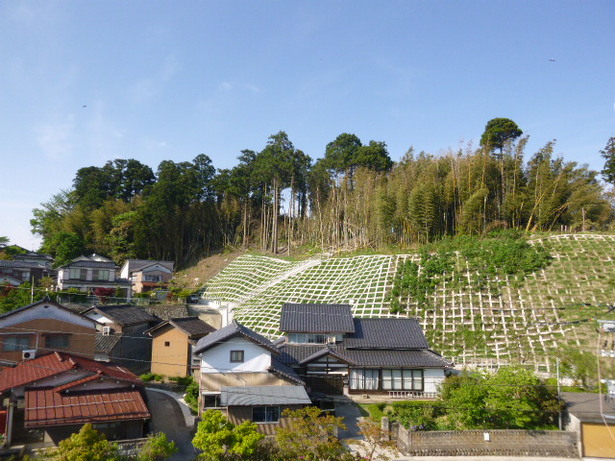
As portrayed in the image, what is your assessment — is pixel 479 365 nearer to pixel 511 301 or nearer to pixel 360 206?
pixel 511 301

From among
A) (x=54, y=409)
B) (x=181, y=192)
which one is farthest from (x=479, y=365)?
(x=181, y=192)

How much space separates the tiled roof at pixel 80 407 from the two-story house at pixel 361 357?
21.8 ft

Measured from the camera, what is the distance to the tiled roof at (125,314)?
23375mm

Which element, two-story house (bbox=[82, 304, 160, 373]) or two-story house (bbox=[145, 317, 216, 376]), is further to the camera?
two-story house (bbox=[82, 304, 160, 373])

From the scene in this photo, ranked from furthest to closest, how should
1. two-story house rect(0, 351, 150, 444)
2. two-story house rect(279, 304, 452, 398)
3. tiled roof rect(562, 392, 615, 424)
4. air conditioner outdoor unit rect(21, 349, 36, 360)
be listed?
1. two-story house rect(279, 304, 452, 398)
2. air conditioner outdoor unit rect(21, 349, 36, 360)
3. tiled roof rect(562, 392, 615, 424)
4. two-story house rect(0, 351, 150, 444)

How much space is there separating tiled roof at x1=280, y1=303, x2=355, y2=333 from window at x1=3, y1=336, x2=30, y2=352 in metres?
10.5

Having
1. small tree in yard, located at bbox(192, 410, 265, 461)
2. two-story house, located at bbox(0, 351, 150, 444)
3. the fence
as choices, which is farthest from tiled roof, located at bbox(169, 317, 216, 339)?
the fence

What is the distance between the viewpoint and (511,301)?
954 inches

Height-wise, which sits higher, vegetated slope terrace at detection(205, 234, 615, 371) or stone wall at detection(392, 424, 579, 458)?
vegetated slope terrace at detection(205, 234, 615, 371)

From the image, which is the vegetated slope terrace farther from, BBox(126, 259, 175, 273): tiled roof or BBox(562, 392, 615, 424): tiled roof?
BBox(126, 259, 175, 273): tiled roof

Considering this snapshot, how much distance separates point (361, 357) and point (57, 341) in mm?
12873

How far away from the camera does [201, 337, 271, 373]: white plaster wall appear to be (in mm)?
15664

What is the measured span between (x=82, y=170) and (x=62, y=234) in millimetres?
14398

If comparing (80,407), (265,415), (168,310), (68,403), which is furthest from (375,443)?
(168,310)
